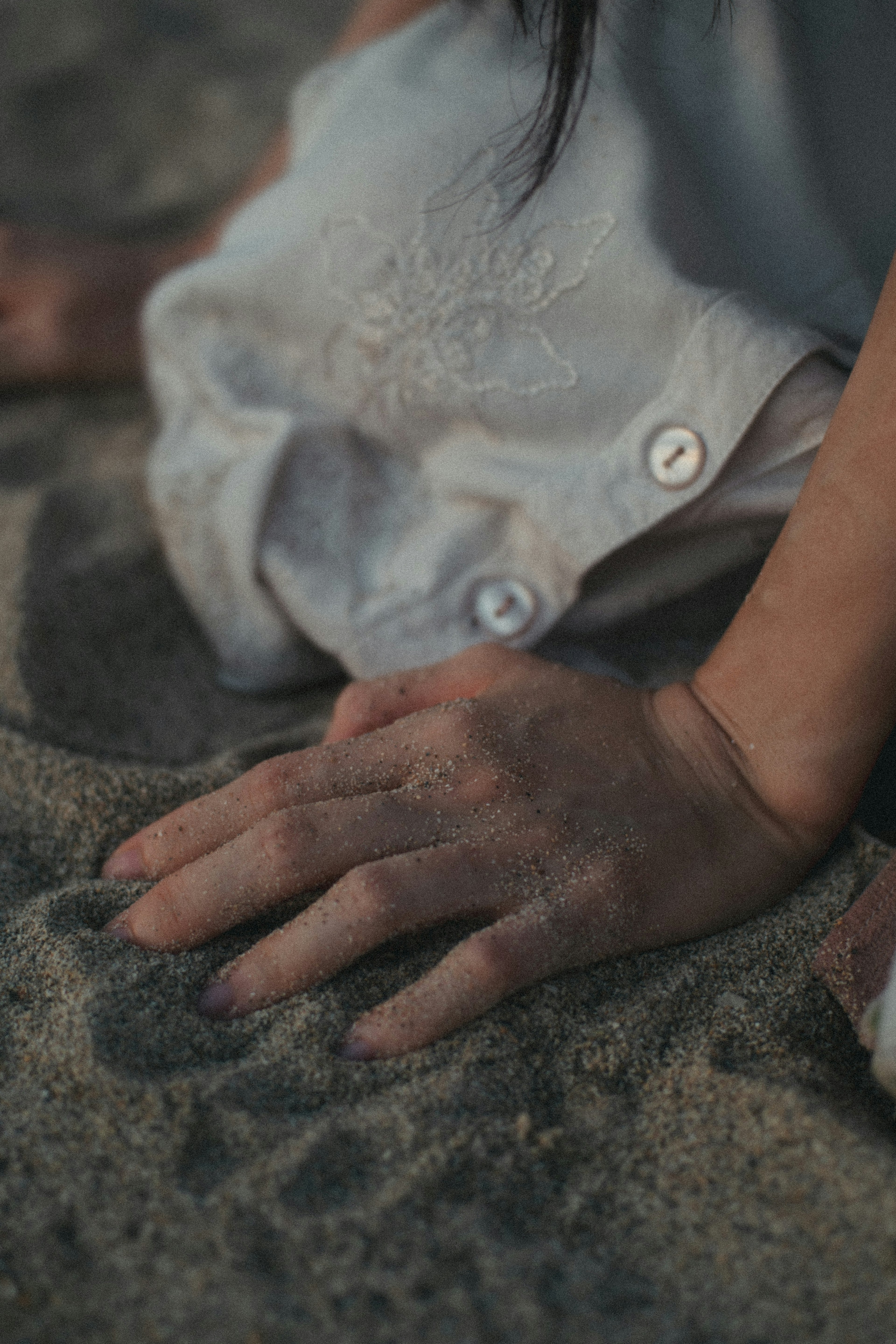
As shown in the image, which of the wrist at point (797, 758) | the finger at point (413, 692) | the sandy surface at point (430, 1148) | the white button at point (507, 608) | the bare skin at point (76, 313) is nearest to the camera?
the sandy surface at point (430, 1148)

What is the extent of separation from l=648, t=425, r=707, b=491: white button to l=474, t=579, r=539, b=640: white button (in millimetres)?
222

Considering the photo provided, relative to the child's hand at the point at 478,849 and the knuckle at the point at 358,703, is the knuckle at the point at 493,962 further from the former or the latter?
the knuckle at the point at 358,703

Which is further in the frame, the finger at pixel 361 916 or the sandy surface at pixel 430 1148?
the finger at pixel 361 916

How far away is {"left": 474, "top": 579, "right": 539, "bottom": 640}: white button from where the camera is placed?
123 cm

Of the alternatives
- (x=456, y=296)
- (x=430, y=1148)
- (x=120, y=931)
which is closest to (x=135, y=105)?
(x=456, y=296)

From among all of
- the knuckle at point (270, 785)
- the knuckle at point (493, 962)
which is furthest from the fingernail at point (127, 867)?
the knuckle at point (493, 962)

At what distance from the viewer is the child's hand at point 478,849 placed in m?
0.88

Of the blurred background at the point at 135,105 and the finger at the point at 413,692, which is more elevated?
the blurred background at the point at 135,105

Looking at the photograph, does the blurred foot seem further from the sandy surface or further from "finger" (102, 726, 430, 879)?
"finger" (102, 726, 430, 879)

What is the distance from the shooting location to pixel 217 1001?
875 mm

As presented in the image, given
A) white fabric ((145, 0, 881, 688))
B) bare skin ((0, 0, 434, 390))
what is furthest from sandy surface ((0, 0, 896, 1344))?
bare skin ((0, 0, 434, 390))

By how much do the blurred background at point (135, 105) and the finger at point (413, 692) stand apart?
1.95 m

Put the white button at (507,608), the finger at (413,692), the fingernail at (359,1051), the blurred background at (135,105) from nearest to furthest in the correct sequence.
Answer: the fingernail at (359,1051), the finger at (413,692), the white button at (507,608), the blurred background at (135,105)

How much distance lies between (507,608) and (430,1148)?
0.67 m
